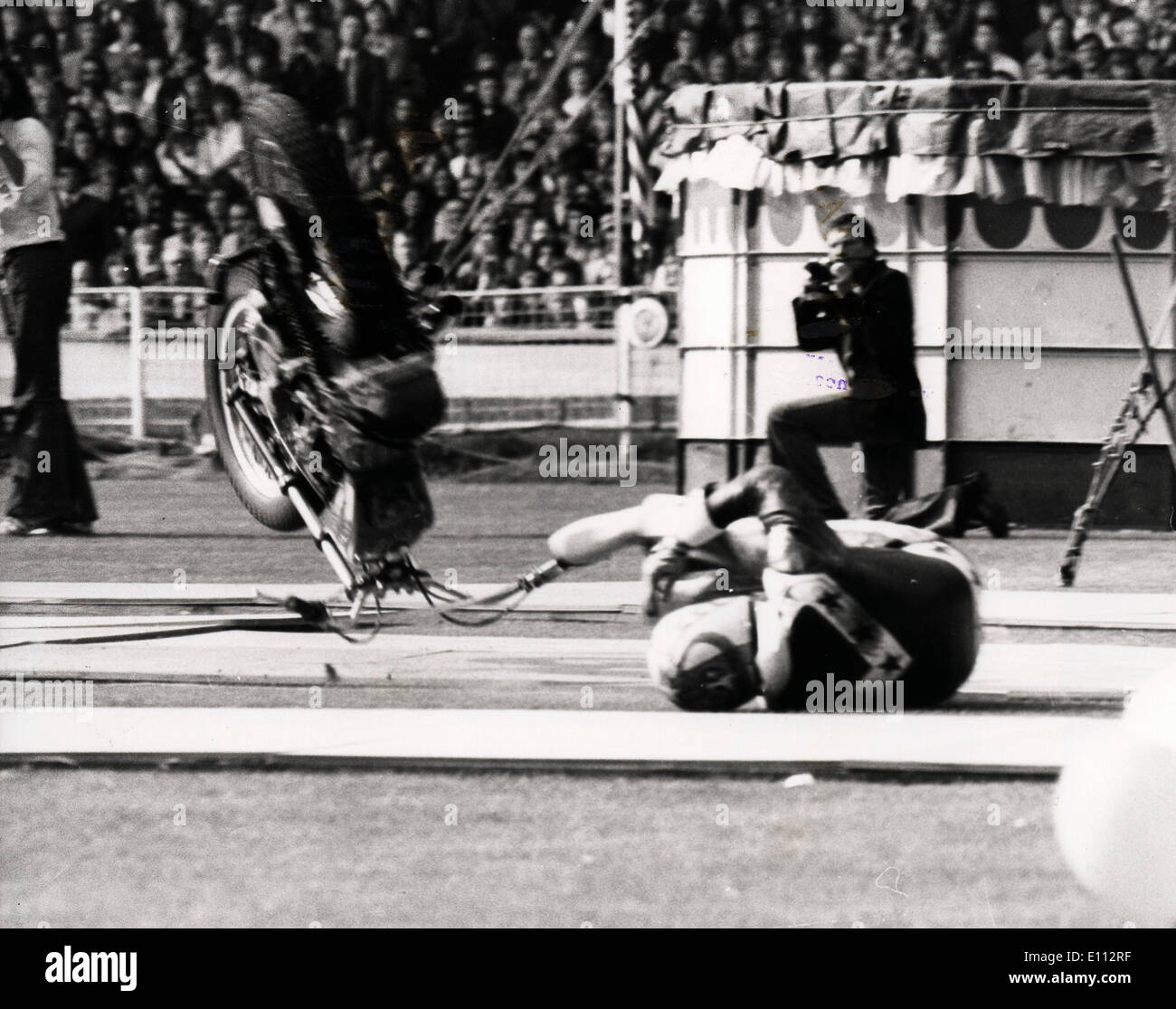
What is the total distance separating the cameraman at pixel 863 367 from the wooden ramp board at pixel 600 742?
1.94 ft

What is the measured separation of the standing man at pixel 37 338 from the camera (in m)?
4.88

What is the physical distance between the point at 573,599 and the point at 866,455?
31.8 inches

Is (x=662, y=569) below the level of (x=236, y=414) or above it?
below

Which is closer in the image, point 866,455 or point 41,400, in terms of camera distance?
point 866,455

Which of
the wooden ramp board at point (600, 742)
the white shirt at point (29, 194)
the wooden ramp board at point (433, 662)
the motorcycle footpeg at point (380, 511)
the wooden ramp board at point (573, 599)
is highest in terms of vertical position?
the white shirt at point (29, 194)

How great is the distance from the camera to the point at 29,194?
4.89 metres

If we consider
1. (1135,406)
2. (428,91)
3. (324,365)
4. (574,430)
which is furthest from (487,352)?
(1135,406)

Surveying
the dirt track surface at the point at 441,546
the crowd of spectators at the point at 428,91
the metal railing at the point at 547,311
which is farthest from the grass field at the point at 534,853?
the crowd of spectators at the point at 428,91

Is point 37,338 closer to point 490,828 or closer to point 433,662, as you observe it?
point 433,662

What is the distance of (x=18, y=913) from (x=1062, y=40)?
312 cm

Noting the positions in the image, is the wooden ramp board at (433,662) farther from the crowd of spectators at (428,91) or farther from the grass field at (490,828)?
the crowd of spectators at (428,91)

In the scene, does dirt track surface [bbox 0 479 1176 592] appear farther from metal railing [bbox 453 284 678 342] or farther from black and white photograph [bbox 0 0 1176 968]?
metal railing [bbox 453 284 678 342]

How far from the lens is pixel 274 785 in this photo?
187 inches
